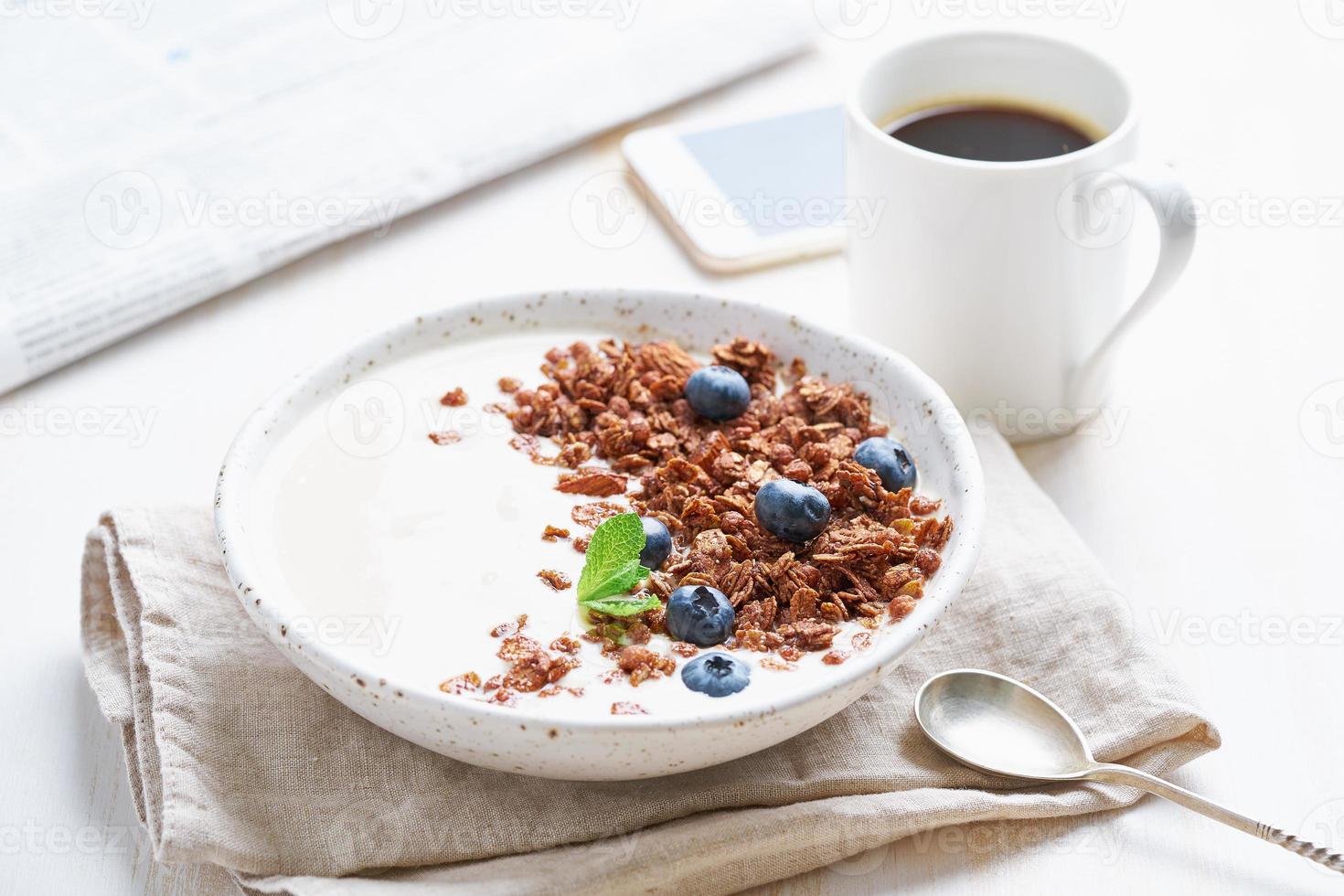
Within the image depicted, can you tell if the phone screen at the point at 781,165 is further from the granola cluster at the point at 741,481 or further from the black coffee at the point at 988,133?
the granola cluster at the point at 741,481

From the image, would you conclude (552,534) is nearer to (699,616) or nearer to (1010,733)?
(699,616)

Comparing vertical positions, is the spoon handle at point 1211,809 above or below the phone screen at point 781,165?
below

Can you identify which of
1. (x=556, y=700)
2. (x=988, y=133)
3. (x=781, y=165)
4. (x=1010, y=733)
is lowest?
(x=1010, y=733)

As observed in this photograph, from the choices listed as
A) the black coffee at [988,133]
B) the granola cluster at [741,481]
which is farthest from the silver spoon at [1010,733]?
the black coffee at [988,133]

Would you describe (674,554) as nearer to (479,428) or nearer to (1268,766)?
(479,428)

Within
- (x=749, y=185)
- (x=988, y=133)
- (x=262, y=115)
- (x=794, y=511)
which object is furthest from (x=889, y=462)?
(x=262, y=115)

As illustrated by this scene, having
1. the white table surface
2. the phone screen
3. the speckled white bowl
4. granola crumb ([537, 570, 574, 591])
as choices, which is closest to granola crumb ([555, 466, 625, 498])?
granola crumb ([537, 570, 574, 591])

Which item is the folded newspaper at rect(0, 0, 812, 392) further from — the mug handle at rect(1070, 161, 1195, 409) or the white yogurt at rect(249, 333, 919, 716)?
the mug handle at rect(1070, 161, 1195, 409)
